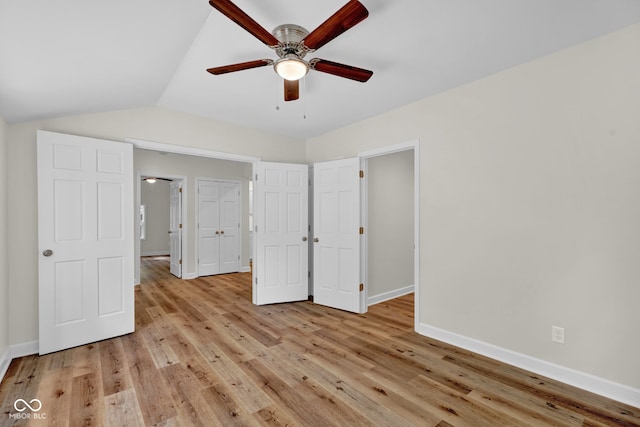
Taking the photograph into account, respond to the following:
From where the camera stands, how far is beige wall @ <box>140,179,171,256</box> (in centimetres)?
975

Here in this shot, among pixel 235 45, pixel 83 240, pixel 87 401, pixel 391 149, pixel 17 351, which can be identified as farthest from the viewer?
pixel 391 149

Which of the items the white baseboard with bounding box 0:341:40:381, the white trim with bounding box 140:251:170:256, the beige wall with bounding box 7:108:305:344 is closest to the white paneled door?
the beige wall with bounding box 7:108:305:344

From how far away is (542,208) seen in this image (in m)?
2.38

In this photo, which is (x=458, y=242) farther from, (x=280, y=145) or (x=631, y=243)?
(x=280, y=145)

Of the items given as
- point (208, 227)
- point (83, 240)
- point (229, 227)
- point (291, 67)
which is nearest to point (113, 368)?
point (83, 240)

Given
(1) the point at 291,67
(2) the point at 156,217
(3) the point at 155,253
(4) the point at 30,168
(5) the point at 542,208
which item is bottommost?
(3) the point at 155,253

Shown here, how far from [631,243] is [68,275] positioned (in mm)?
4668

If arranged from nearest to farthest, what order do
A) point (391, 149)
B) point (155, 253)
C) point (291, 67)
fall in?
point (291, 67) → point (391, 149) → point (155, 253)

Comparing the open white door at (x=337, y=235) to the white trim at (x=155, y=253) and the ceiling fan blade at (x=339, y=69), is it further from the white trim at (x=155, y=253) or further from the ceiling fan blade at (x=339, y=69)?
the white trim at (x=155, y=253)

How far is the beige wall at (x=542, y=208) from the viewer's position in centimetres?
203

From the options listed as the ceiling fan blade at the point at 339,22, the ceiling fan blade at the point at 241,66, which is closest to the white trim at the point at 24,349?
the ceiling fan blade at the point at 241,66

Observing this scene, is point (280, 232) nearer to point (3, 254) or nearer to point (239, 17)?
point (3, 254)

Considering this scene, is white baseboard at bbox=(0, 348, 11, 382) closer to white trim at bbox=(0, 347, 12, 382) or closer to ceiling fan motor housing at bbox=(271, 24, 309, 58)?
white trim at bbox=(0, 347, 12, 382)

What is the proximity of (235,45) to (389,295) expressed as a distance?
3822 mm
